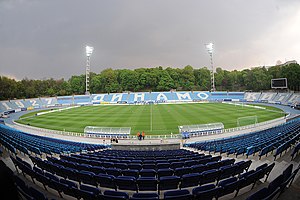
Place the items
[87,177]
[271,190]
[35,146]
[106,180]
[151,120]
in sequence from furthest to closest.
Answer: [151,120] → [35,146] → [87,177] → [106,180] → [271,190]

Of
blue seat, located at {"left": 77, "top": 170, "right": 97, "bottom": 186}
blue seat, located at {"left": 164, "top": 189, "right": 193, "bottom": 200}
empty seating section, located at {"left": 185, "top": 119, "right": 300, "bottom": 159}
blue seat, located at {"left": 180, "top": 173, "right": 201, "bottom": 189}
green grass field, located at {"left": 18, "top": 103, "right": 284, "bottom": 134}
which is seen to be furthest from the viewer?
green grass field, located at {"left": 18, "top": 103, "right": 284, "bottom": 134}

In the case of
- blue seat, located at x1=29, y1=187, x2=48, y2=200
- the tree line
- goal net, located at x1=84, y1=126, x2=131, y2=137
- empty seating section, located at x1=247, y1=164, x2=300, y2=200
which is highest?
the tree line

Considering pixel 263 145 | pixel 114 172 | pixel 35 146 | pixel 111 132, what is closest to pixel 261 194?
pixel 114 172

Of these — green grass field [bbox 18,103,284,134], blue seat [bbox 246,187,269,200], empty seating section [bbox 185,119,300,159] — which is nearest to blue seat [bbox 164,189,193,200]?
blue seat [bbox 246,187,269,200]

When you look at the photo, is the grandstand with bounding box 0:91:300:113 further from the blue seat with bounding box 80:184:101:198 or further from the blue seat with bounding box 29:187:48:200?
the blue seat with bounding box 29:187:48:200

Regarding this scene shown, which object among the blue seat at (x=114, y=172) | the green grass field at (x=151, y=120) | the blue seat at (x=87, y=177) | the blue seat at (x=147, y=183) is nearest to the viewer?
the blue seat at (x=147, y=183)

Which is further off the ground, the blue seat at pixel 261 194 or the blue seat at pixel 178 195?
the blue seat at pixel 261 194

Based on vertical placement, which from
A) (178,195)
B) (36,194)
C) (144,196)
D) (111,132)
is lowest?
(111,132)

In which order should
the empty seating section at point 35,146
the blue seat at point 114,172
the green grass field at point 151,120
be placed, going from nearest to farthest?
the blue seat at point 114,172, the empty seating section at point 35,146, the green grass field at point 151,120

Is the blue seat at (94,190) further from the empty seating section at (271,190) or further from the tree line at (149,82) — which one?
the tree line at (149,82)

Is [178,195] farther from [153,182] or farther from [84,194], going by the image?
[84,194]

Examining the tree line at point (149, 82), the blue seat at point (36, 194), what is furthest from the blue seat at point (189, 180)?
the tree line at point (149, 82)

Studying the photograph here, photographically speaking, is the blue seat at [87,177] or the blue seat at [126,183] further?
the blue seat at [87,177]

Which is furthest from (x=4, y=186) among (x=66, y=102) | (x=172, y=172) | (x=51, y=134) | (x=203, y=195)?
(x=66, y=102)
